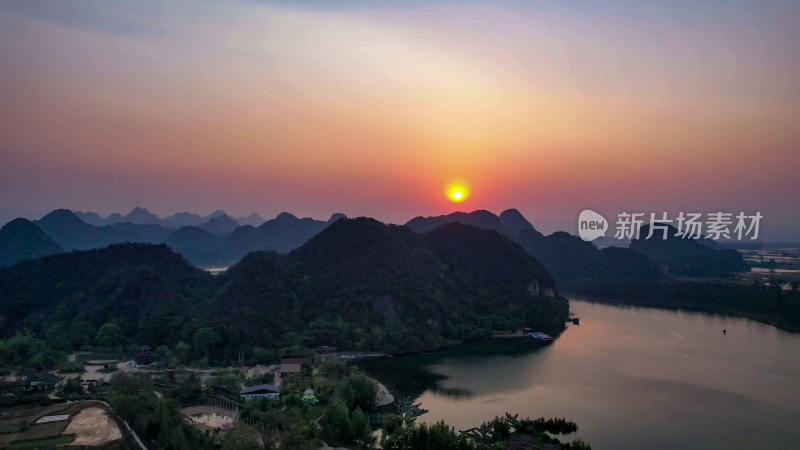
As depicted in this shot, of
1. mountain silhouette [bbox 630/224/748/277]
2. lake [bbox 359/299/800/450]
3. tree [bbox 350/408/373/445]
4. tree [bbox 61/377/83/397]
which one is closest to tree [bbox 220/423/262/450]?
tree [bbox 350/408/373/445]

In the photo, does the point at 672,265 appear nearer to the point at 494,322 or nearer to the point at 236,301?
the point at 494,322

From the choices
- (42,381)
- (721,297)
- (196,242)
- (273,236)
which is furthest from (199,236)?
(721,297)

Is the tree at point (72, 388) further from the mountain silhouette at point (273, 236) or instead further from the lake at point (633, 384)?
the mountain silhouette at point (273, 236)

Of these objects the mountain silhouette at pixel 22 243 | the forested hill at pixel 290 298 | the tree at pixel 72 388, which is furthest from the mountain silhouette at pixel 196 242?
the tree at pixel 72 388

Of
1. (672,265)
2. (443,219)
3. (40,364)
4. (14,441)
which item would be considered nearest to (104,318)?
(40,364)

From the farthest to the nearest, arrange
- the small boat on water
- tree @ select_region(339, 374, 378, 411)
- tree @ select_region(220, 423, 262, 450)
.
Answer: the small boat on water < tree @ select_region(339, 374, 378, 411) < tree @ select_region(220, 423, 262, 450)

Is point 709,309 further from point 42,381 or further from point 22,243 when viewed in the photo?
point 22,243

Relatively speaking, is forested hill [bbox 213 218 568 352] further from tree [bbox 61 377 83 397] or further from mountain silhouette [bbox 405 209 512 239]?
mountain silhouette [bbox 405 209 512 239]
